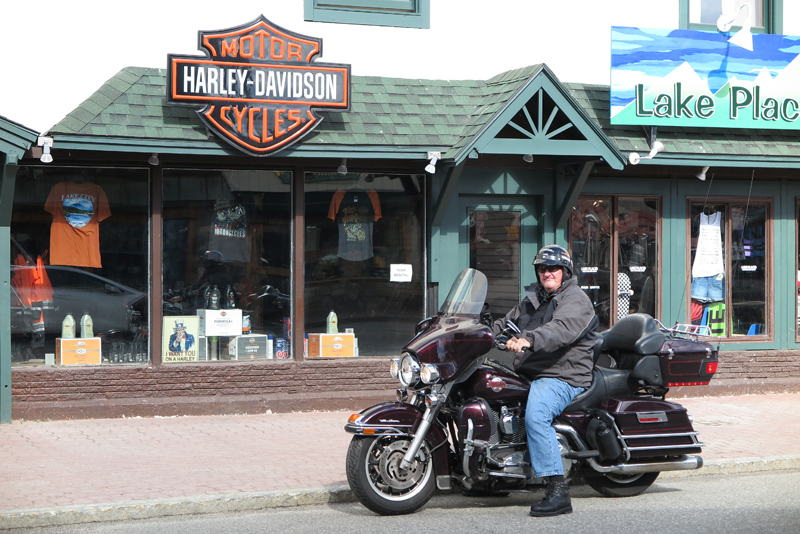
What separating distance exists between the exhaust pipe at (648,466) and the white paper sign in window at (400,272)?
454 centimetres

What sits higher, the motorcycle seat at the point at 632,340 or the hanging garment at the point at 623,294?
the hanging garment at the point at 623,294

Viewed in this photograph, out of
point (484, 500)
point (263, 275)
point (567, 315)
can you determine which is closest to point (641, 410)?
point (567, 315)

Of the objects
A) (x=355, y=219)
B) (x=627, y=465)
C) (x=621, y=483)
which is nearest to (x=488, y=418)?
(x=627, y=465)

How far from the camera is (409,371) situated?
5723 mm

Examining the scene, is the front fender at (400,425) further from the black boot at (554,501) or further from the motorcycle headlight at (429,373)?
the black boot at (554,501)

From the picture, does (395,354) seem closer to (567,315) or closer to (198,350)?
(198,350)

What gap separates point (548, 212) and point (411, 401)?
206 inches

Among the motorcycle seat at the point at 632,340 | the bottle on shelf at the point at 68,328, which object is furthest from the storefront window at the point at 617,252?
the bottle on shelf at the point at 68,328

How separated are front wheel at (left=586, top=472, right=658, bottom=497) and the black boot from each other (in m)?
0.68

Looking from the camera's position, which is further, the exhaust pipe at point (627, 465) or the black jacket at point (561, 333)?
the exhaust pipe at point (627, 465)

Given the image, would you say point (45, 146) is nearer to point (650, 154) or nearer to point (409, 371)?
point (409, 371)

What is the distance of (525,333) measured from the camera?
228 inches

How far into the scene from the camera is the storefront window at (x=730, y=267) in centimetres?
1138

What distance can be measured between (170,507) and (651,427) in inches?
135
